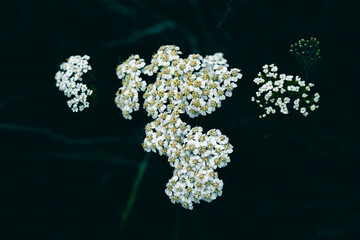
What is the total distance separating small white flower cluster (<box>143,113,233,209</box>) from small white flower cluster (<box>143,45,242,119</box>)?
0.29 ft

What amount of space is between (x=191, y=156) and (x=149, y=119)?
3.44 ft

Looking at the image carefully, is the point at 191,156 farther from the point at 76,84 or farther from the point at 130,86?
the point at 76,84

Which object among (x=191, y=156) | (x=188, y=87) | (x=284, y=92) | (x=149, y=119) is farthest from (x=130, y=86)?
(x=284, y=92)

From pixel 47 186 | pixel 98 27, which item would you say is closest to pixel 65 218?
pixel 47 186

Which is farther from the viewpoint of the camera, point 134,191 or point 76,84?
point 134,191

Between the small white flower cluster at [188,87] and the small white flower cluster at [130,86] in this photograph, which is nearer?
the small white flower cluster at [188,87]

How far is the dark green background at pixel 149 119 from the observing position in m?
2.47

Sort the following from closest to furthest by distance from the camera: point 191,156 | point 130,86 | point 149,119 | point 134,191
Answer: point 191,156
point 130,86
point 134,191
point 149,119

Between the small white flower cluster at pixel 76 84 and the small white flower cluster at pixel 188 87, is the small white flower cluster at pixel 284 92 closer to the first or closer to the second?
the small white flower cluster at pixel 188 87

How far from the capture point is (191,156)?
6.21 ft

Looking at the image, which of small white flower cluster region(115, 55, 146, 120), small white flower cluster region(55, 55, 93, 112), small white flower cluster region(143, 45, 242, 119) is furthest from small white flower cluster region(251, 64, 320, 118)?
small white flower cluster region(55, 55, 93, 112)

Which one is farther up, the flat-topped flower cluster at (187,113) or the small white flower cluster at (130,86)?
the small white flower cluster at (130,86)

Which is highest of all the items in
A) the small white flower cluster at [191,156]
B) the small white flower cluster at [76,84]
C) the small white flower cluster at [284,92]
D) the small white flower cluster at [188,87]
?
the small white flower cluster at [76,84]

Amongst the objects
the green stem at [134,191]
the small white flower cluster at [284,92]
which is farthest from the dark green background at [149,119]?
the small white flower cluster at [284,92]
